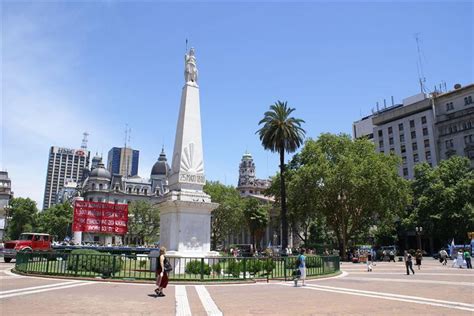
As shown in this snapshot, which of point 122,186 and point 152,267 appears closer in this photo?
point 152,267

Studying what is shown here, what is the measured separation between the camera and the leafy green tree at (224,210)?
206ft

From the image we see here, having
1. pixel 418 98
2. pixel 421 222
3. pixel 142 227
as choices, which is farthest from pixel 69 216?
pixel 418 98

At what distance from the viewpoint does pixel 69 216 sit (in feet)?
278

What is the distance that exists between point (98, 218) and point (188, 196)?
1237 centimetres

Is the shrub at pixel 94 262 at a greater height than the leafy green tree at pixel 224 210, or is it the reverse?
the leafy green tree at pixel 224 210

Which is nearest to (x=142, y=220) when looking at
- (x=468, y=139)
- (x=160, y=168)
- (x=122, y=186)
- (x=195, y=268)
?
(x=122, y=186)

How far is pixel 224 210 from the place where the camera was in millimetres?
63500

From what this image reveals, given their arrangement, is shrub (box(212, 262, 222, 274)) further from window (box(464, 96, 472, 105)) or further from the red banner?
window (box(464, 96, 472, 105))

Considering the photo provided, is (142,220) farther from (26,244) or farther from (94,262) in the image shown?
(94,262)

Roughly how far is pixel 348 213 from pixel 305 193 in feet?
18.9

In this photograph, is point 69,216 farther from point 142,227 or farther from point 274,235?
point 274,235

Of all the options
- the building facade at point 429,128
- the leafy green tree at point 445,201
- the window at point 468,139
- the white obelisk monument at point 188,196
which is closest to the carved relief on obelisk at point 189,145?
the white obelisk monument at point 188,196

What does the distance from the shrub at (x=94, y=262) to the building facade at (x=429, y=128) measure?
172ft

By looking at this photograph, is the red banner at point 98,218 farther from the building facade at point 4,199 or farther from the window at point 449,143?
the building facade at point 4,199
